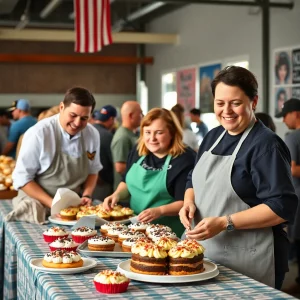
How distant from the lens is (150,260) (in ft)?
7.64

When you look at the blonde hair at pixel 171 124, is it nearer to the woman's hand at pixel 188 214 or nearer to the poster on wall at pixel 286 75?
the woman's hand at pixel 188 214

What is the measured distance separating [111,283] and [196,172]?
841 millimetres

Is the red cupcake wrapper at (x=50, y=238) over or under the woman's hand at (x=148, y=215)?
under

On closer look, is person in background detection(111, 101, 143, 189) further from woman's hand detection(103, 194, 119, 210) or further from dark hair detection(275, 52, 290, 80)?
dark hair detection(275, 52, 290, 80)

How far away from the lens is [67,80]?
16109 millimetres

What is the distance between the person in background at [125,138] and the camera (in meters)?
5.82

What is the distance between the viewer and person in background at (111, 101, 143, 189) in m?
5.82

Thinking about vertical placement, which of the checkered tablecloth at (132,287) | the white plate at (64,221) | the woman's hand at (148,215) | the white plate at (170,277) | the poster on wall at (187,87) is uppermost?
the poster on wall at (187,87)

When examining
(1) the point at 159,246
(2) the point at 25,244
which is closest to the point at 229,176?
(1) the point at 159,246

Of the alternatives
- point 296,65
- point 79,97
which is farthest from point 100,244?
point 296,65

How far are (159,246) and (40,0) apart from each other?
1312 cm

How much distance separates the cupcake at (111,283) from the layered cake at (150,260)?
0.15 metres

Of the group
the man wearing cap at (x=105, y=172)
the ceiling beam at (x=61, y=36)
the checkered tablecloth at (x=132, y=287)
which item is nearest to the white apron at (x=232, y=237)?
the checkered tablecloth at (x=132, y=287)

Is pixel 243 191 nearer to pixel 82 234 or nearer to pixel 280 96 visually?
pixel 82 234
